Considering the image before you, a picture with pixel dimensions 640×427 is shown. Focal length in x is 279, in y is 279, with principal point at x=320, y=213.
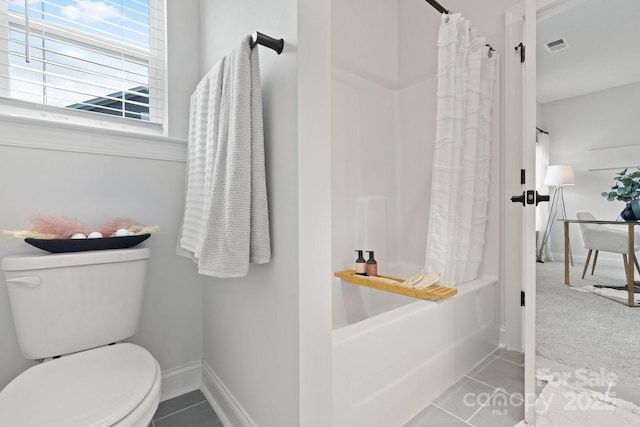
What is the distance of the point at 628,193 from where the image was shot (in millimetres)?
2904

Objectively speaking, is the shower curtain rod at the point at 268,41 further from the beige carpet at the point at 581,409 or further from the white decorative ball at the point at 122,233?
the beige carpet at the point at 581,409

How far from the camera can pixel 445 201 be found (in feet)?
5.13

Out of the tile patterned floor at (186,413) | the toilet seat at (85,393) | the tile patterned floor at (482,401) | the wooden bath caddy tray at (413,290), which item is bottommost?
the tile patterned floor at (186,413)

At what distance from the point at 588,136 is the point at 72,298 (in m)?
4.96

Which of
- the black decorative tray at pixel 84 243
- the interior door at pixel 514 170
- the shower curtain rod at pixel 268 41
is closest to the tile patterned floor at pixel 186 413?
the black decorative tray at pixel 84 243

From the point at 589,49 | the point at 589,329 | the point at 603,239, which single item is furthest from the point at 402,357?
the point at 589,49

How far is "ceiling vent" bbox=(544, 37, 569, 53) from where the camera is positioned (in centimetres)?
272

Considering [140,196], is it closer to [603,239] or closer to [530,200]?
[530,200]

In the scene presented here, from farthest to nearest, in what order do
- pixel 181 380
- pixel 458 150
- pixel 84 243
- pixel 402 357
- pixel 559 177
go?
pixel 559 177
pixel 458 150
pixel 181 380
pixel 402 357
pixel 84 243

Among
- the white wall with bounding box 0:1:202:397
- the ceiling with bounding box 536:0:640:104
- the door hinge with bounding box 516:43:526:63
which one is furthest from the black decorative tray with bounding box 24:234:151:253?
the ceiling with bounding box 536:0:640:104

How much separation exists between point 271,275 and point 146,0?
4.87 ft

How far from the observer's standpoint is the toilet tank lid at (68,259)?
893 millimetres

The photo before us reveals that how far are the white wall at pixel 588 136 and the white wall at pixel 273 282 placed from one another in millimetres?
3754

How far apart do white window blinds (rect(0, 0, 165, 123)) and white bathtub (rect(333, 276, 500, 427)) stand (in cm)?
142
